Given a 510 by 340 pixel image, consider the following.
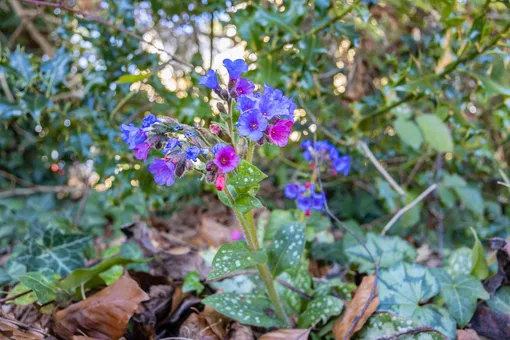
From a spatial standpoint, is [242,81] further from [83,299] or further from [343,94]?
[343,94]

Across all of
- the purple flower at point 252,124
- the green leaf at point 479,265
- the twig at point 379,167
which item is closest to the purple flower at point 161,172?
the purple flower at point 252,124

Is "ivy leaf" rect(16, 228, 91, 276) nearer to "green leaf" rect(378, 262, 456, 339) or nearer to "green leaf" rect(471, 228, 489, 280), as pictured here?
"green leaf" rect(378, 262, 456, 339)

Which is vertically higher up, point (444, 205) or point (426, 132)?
point (426, 132)

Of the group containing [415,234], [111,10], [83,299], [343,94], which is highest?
[111,10]

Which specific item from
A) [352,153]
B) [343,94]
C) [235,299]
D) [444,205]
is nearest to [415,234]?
[444,205]

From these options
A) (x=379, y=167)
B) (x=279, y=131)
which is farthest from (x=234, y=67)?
(x=379, y=167)
